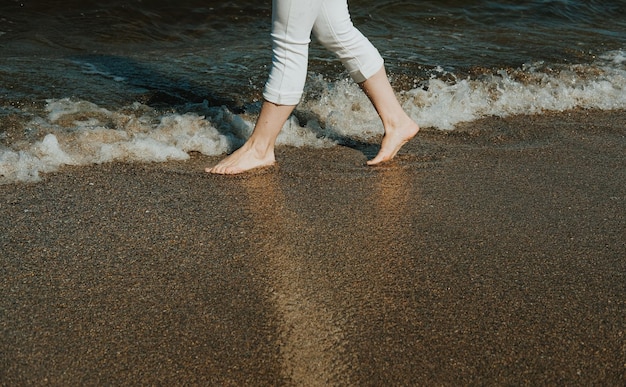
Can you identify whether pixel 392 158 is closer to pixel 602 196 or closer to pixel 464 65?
pixel 602 196

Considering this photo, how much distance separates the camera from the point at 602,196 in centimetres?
323

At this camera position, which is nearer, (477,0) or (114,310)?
(114,310)

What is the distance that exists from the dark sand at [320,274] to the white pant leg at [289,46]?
0.40 metres

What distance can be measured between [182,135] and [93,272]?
4.81 ft

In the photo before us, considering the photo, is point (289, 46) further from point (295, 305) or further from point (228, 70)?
point (228, 70)

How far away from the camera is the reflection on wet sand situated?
2.03 metres

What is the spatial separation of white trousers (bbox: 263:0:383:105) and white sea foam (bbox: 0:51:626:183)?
0.66m

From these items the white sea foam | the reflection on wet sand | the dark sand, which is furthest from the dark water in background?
the reflection on wet sand

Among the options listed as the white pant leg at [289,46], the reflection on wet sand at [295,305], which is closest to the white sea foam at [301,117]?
the white pant leg at [289,46]

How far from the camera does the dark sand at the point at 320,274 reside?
2.05 meters

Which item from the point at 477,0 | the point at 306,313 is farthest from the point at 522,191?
the point at 477,0

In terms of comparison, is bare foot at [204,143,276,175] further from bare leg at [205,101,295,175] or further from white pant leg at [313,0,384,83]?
white pant leg at [313,0,384,83]

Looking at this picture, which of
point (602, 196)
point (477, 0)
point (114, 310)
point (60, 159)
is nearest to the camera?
point (114, 310)

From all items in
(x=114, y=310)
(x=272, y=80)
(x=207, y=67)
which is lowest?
(x=207, y=67)
